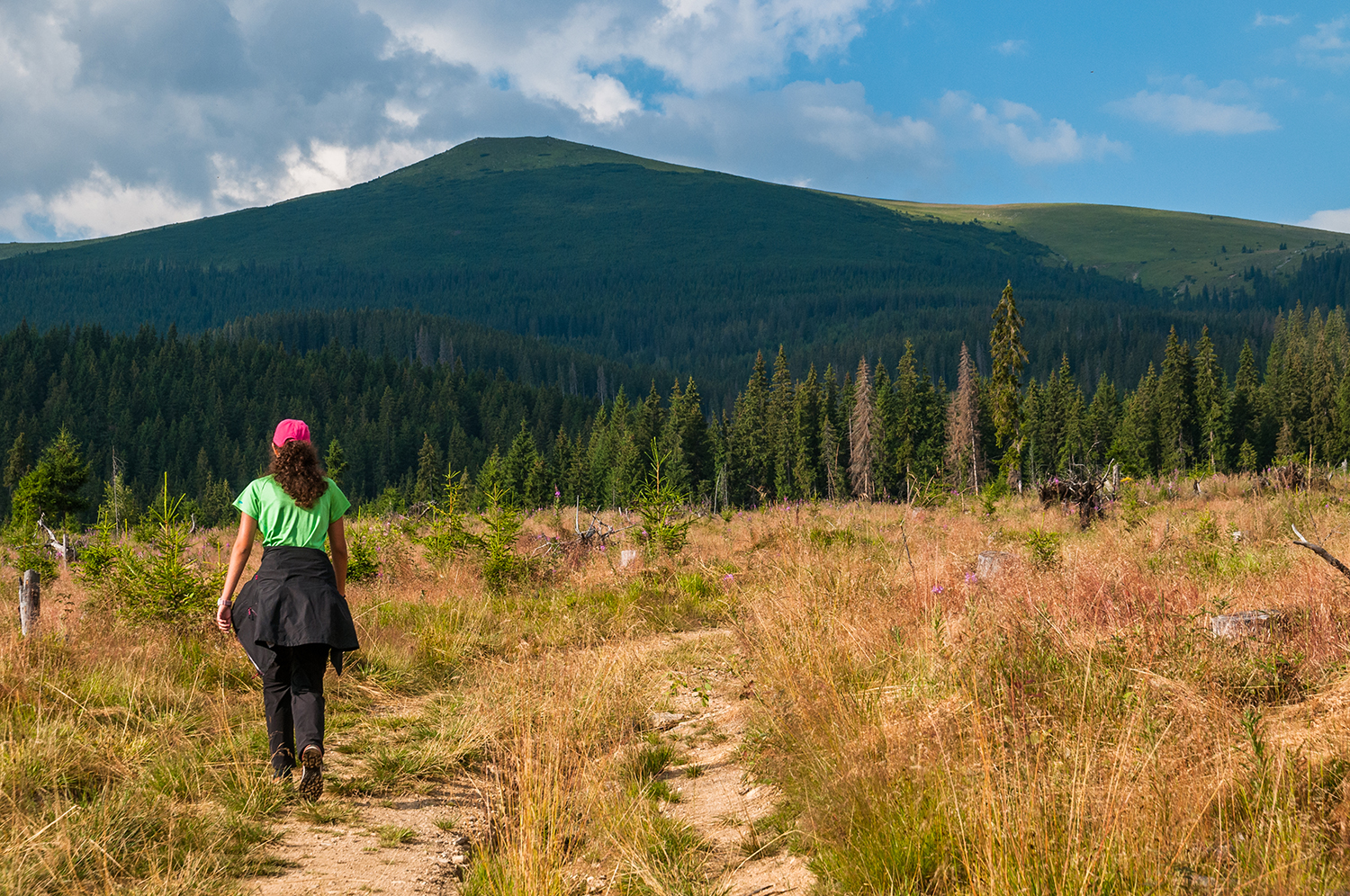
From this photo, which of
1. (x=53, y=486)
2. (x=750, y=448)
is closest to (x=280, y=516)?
(x=53, y=486)

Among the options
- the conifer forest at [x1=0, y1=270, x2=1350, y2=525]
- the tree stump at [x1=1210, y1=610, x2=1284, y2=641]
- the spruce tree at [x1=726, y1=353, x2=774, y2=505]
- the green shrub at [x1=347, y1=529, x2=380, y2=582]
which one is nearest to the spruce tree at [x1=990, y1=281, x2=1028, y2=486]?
the conifer forest at [x1=0, y1=270, x2=1350, y2=525]

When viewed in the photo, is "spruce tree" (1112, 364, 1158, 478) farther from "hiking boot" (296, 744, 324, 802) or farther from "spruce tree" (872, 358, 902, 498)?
"hiking boot" (296, 744, 324, 802)

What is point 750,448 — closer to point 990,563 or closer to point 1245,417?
point 1245,417

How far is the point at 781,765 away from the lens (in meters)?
5.22

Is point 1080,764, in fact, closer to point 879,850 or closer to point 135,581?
point 879,850

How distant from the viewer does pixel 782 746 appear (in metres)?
5.54

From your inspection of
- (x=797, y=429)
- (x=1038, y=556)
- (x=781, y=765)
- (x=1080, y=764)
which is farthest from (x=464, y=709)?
(x=797, y=429)

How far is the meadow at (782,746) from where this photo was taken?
3584 millimetres

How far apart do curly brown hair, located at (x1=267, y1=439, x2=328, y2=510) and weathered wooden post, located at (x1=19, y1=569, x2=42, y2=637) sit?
316 centimetres

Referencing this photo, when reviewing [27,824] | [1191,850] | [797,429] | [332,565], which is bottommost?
[797,429]

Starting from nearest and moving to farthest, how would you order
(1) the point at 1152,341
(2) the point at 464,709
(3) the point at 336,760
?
(3) the point at 336,760, (2) the point at 464,709, (1) the point at 1152,341

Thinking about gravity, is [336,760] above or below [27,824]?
below

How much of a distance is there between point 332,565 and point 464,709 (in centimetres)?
198

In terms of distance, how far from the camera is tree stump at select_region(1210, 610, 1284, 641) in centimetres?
570
